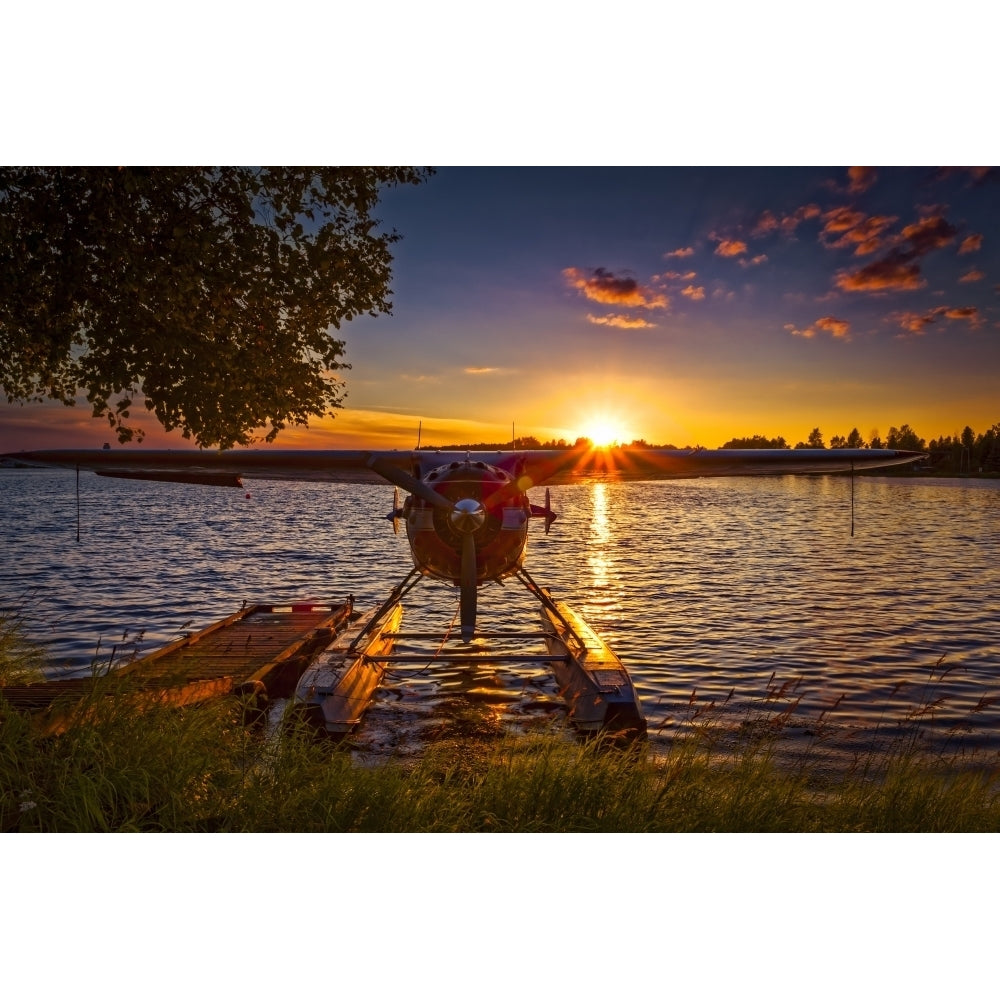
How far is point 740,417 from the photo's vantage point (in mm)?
8648

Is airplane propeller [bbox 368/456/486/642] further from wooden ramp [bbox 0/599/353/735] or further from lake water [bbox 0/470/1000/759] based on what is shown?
wooden ramp [bbox 0/599/353/735]

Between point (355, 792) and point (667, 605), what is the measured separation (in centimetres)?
1030

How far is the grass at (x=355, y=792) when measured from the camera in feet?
12.0

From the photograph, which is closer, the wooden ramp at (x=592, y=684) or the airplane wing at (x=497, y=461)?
the wooden ramp at (x=592, y=684)

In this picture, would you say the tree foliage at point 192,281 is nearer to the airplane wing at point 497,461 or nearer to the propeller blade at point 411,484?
the airplane wing at point 497,461

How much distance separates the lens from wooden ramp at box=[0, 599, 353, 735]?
436 centimetres

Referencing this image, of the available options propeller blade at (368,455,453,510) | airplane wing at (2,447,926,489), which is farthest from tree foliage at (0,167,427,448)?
propeller blade at (368,455,453,510)

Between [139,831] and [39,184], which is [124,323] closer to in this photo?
[39,184]

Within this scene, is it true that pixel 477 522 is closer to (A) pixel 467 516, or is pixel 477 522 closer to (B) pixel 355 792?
(A) pixel 467 516

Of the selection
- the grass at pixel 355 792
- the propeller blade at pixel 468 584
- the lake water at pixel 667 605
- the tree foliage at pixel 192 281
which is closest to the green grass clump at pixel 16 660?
the lake water at pixel 667 605

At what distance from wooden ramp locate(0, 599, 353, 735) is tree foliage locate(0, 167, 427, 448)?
214 cm

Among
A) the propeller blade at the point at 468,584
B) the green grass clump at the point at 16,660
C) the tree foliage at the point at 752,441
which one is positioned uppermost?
the tree foliage at the point at 752,441

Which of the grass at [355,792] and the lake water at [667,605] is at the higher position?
the grass at [355,792]
